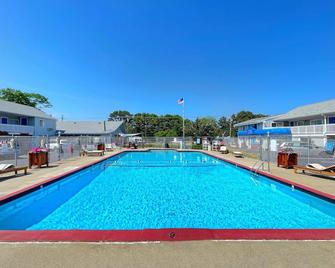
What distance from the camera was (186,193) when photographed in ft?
31.4

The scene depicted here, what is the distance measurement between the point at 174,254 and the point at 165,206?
4.42 meters

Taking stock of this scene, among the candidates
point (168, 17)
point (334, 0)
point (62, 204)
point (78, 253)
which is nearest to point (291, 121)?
point (334, 0)

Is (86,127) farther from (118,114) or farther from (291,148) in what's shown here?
(118,114)

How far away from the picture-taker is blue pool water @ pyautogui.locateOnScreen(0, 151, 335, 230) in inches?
249

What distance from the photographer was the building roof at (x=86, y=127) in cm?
4850

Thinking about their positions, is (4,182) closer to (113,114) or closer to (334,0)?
(334,0)

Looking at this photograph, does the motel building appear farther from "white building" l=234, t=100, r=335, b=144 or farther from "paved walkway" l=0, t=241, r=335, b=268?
"paved walkway" l=0, t=241, r=335, b=268

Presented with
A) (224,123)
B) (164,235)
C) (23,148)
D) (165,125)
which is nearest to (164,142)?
(23,148)

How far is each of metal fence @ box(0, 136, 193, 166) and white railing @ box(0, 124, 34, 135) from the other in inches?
186

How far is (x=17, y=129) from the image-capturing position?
98.2ft

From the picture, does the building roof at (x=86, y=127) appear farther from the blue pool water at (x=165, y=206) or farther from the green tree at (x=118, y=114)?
the blue pool water at (x=165, y=206)

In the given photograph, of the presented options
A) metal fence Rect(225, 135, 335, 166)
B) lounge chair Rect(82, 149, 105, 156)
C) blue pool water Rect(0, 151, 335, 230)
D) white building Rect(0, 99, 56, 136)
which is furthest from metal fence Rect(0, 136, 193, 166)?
metal fence Rect(225, 135, 335, 166)

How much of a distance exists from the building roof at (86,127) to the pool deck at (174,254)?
44.7 m

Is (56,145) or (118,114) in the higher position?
(118,114)
